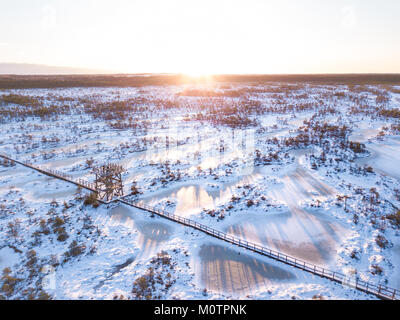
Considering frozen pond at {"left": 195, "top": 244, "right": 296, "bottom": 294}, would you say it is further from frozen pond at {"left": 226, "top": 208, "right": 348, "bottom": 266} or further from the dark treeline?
the dark treeline

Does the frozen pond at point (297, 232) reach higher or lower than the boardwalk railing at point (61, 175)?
lower

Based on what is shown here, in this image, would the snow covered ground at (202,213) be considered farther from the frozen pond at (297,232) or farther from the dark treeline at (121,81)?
the dark treeline at (121,81)

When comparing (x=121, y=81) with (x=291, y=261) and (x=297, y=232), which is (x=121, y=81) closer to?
(x=297, y=232)

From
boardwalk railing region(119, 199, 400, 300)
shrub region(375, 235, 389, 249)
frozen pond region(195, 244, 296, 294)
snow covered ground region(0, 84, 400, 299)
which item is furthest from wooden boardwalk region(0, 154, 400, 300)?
shrub region(375, 235, 389, 249)

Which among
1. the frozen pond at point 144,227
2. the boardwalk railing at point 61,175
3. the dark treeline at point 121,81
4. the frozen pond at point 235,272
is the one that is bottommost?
the frozen pond at point 235,272

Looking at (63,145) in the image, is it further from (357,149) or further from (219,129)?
(357,149)

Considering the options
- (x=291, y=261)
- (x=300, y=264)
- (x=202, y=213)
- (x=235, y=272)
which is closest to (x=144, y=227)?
(x=202, y=213)

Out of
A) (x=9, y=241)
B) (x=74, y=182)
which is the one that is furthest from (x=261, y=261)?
(x=74, y=182)

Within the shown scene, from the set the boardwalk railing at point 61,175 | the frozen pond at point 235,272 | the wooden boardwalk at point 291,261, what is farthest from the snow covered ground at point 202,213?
the boardwalk railing at point 61,175
